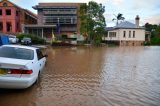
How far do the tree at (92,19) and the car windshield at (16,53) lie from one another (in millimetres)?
44959

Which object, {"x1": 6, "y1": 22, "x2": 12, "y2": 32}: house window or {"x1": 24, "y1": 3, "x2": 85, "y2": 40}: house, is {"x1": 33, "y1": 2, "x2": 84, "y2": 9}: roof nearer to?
{"x1": 24, "y1": 3, "x2": 85, "y2": 40}: house

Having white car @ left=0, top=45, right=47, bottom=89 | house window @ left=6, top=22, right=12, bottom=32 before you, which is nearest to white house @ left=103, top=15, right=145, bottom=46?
house window @ left=6, top=22, right=12, bottom=32

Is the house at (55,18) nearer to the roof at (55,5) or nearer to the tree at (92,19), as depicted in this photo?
the roof at (55,5)

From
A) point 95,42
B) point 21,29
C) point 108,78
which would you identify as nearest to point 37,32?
point 21,29

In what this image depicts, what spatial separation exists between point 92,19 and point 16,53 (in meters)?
46.6

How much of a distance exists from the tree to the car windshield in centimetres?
4496

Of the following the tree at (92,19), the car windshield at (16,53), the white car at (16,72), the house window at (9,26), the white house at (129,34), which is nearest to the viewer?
the white car at (16,72)

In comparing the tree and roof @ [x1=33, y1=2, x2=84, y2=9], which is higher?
roof @ [x1=33, y1=2, x2=84, y2=9]

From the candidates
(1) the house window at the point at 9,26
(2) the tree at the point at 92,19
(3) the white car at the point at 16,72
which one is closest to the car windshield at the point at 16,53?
(3) the white car at the point at 16,72

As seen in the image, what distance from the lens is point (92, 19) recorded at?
5538 centimetres

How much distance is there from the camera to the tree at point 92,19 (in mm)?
54831

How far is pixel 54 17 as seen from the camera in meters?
60.2

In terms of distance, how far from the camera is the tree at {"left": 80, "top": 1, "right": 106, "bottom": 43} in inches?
2159

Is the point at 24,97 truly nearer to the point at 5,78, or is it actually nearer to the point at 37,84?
the point at 5,78
